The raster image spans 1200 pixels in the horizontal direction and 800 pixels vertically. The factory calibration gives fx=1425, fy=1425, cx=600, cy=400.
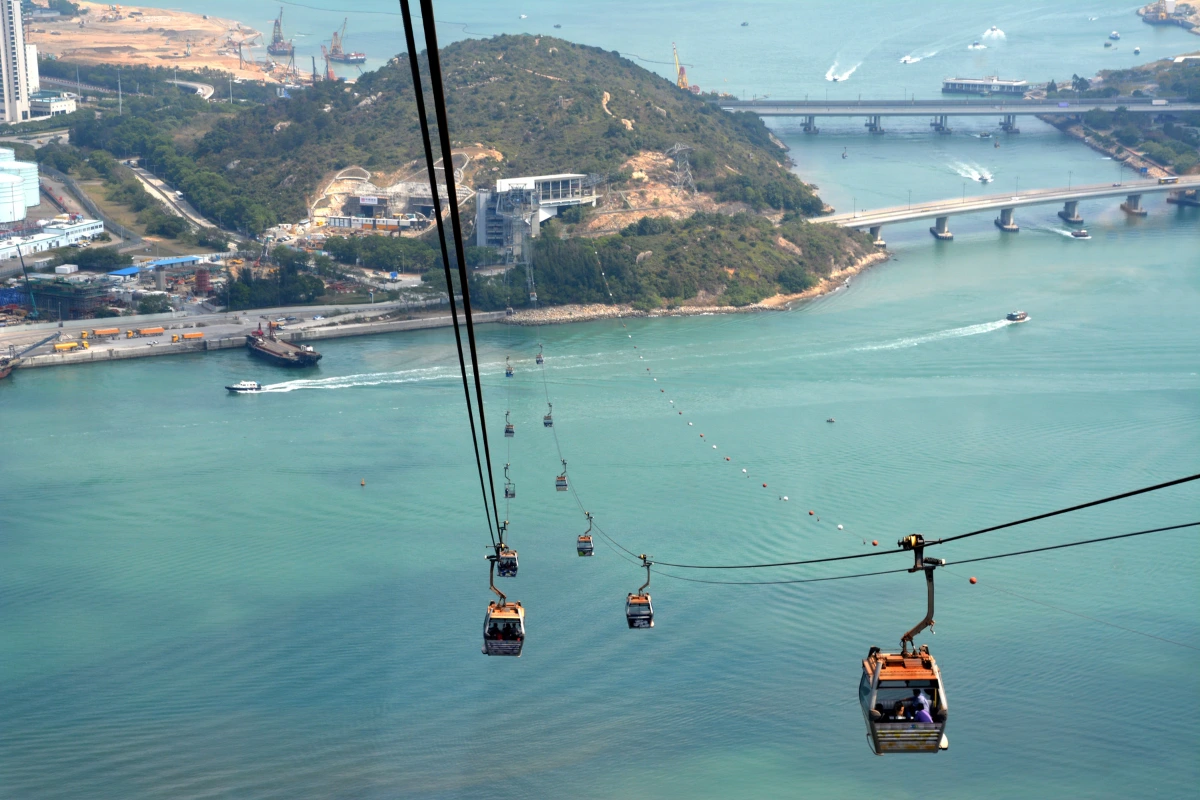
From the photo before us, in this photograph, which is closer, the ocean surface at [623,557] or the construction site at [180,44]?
the ocean surface at [623,557]

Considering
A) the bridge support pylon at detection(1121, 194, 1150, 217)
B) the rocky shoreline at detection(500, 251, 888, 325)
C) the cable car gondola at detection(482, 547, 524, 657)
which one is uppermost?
the bridge support pylon at detection(1121, 194, 1150, 217)

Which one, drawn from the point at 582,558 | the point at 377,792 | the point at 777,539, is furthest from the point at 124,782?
the point at 777,539

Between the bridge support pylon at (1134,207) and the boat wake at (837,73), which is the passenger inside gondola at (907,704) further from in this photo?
the boat wake at (837,73)

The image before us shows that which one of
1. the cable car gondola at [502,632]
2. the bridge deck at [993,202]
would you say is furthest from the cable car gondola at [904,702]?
the bridge deck at [993,202]

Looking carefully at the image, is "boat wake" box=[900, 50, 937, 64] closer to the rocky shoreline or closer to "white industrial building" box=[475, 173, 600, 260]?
"white industrial building" box=[475, 173, 600, 260]

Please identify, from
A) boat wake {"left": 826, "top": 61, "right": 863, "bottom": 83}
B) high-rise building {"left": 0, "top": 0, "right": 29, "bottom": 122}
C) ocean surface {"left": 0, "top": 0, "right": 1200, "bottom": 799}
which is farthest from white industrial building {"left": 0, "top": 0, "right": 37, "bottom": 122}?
boat wake {"left": 826, "top": 61, "right": 863, "bottom": 83}

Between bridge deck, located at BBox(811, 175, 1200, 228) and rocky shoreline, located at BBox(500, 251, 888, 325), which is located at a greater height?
bridge deck, located at BBox(811, 175, 1200, 228)
